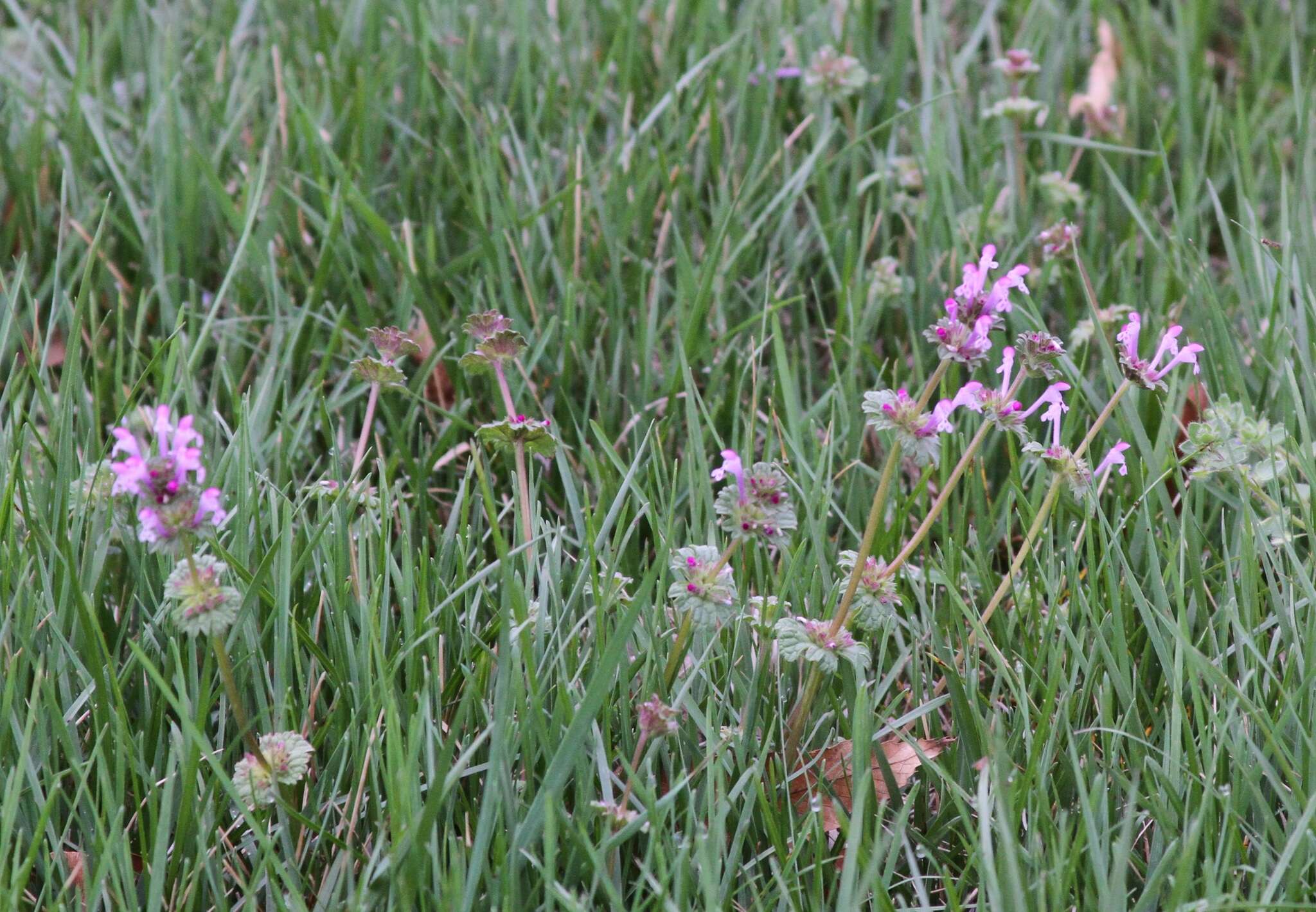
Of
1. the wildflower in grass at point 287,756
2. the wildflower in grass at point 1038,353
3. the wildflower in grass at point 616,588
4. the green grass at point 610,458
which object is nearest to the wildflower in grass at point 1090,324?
the green grass at point 610,458

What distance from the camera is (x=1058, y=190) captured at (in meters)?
2.53

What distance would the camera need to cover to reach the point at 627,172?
8.20 ft

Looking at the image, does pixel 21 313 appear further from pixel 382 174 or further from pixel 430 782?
pixel 430 782

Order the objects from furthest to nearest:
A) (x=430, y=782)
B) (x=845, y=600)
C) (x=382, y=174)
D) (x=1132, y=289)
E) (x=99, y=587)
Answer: (x=382, y=174) → (x=1132, y=289) → (x=99, y=587) → (x=845, y=600) → (x=430, y=782)

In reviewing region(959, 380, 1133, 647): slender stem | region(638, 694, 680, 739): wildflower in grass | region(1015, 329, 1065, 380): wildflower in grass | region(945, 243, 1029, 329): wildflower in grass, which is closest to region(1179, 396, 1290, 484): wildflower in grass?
region(959, 380, 1133, 647): slender stem

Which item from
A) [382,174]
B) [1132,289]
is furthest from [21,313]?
[1132,289]

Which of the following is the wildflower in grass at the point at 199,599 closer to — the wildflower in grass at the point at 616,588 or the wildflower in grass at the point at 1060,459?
the wildflower in grass at the point at 616,588

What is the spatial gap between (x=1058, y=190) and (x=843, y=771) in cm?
145

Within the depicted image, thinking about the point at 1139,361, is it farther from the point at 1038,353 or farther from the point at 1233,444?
the point at 1233,444

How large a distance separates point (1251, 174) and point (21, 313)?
2.34 m

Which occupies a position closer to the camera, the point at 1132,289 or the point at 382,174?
the point at 1132,289

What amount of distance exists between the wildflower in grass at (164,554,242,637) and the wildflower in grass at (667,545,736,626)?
465mm

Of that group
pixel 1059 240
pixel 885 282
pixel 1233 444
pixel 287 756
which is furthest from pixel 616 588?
pixel 1059 240

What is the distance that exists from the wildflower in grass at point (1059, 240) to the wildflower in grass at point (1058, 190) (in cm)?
15
